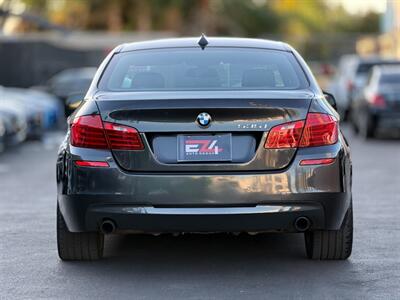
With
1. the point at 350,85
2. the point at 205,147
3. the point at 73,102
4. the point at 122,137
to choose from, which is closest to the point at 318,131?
the point at 205,147

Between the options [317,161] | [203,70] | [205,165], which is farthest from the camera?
[203,70]

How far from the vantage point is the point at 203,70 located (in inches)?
295

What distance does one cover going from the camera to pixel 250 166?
6621 mm

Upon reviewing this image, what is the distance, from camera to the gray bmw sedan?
6.61 metres

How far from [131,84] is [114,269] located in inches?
49.2

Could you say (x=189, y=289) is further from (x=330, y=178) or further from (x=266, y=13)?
(x=266, y=13)

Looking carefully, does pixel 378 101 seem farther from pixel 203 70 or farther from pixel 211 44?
pixel 203 70

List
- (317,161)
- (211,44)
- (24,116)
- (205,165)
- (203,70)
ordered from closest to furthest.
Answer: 1. (205,165)
2. (317,161)
3. (203,70)
4. (211,44)
5. (24,116)

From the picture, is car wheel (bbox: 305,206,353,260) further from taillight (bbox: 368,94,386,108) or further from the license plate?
taillight (bbox: 368,94,386,108)

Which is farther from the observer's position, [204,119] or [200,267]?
[200,267]

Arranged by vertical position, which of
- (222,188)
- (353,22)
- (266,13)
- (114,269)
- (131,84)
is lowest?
(353,22)

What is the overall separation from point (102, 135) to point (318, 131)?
134 centimetres

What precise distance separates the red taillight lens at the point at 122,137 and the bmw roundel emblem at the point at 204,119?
38 cm

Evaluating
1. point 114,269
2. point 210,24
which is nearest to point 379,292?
point 114,269
